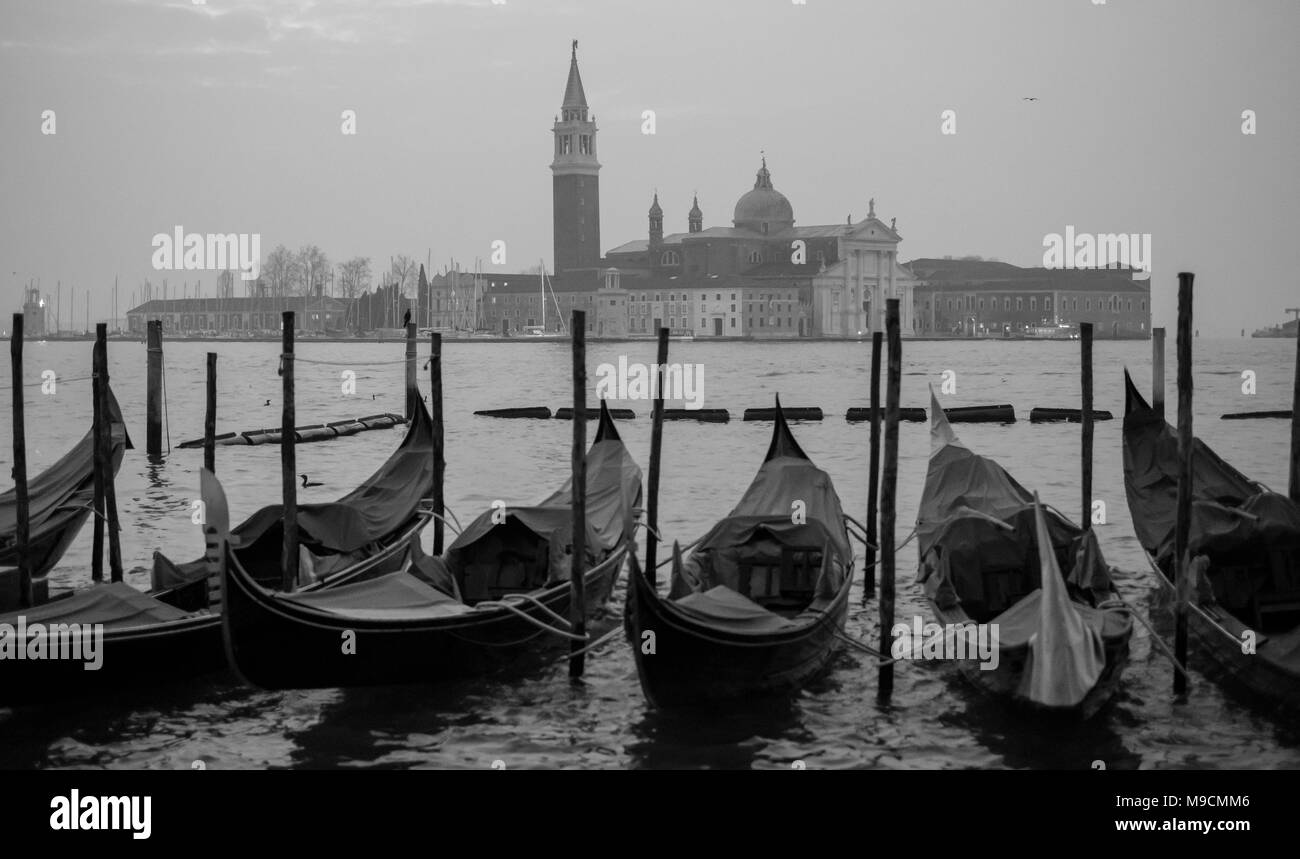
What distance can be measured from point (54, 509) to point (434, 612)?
3634 mm

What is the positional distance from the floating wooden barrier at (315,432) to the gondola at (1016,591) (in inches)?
443

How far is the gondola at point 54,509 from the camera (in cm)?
853

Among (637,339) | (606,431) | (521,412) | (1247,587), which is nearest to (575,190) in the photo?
(637,339)

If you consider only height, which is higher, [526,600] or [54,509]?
[54,509]

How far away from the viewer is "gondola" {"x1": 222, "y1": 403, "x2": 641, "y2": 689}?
5949 millimetres

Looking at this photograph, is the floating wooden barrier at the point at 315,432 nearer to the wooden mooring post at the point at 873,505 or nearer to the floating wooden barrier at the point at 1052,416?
the wooden mooring post at the point at 873,505

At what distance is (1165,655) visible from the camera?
726 cm

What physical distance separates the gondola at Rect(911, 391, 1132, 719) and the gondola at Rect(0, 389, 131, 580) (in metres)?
4.79

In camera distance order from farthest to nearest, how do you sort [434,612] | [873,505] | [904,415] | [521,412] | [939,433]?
[521,412] → [904,415] → [939,433] → [873,505] → [434,612]

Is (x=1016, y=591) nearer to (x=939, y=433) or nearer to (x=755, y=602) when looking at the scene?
(x=755, y=602)

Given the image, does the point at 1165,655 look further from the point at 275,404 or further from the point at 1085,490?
the point at 275,404

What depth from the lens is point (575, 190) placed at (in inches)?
3024
